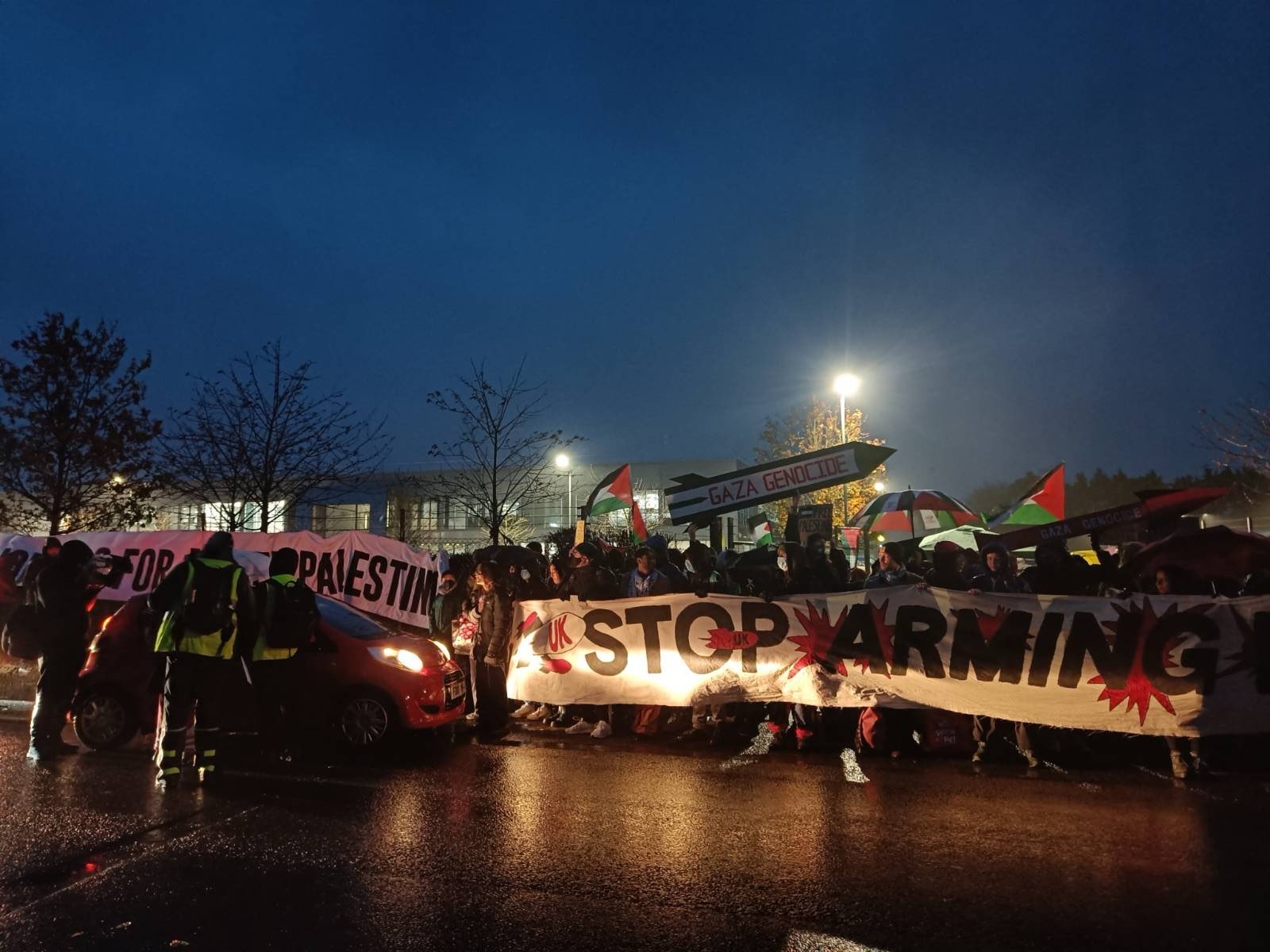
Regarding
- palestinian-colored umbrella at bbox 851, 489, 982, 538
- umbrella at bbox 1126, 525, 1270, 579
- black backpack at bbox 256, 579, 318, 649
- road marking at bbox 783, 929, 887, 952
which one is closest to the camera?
road marking at bbox 783, 929, 887, 952

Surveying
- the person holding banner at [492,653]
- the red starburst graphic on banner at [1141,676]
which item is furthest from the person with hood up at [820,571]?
the person holding banner at [492,653]

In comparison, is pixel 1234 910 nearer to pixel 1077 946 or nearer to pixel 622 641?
pixel 1077 946

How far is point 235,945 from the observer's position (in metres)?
3.91

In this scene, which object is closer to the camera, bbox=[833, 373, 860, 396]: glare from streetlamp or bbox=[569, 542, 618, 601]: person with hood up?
bbox=[569, 542, 618, 601]: person with hood up

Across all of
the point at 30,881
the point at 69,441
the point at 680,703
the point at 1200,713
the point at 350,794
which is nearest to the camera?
the point at 30,881

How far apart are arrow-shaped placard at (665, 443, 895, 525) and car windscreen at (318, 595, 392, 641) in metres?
3.96

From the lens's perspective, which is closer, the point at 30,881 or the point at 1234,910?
the point at 1234,910

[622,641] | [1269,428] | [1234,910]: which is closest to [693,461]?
[1269,428]

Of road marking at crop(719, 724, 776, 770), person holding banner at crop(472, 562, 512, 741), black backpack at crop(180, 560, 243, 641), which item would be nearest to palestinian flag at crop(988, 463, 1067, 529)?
road marking at crop(719, 724, 776, 770)

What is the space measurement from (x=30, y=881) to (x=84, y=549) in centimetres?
410

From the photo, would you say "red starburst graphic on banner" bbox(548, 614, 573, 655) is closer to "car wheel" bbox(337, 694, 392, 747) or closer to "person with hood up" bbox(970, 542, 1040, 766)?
"car wheel" bbox(337, 694, 392, 747)

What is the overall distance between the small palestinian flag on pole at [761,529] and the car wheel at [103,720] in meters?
13.3

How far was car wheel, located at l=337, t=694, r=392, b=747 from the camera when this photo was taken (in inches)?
314

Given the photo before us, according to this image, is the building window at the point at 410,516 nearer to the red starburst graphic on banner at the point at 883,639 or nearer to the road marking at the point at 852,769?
the red starburst graphic on banner at the point at 883,639
